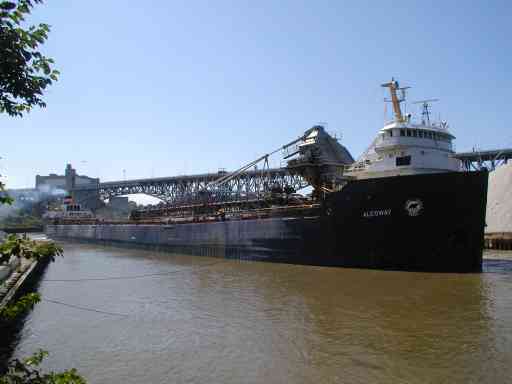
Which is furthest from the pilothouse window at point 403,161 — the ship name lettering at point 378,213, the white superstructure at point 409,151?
the ship name lettering at point 378,213

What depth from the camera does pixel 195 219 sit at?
33.0m

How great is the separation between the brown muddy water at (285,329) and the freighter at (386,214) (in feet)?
4.41

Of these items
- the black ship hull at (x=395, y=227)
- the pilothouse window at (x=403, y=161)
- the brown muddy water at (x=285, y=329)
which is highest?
the pilothouse window at (x=403, y=161)

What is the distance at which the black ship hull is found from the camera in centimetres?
1681

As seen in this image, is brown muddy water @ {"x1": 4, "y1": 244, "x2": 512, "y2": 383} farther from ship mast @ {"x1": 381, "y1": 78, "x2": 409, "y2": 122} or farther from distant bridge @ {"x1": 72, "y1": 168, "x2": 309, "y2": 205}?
distant bridge @ {"x1": 72, "y1": 168, "x2": 309, "y2": 205}

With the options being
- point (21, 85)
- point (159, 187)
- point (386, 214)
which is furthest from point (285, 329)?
point (159, 187)

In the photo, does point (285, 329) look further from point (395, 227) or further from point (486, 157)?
point (486, 157)

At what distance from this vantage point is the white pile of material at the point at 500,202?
37188 millimetres

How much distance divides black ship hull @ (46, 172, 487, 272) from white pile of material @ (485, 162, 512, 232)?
76.9 ft

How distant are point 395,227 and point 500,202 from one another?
28.4 meters

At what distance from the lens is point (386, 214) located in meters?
18.0

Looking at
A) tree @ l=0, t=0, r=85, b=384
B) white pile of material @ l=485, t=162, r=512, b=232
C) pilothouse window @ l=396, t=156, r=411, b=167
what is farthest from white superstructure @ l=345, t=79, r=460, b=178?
white pile of material @ l=485, t=162, r=512, b=232

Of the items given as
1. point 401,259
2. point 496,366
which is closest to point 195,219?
point 401,259

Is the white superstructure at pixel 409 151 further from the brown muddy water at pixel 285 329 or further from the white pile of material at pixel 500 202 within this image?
the white pile of material at pixel 500 202
